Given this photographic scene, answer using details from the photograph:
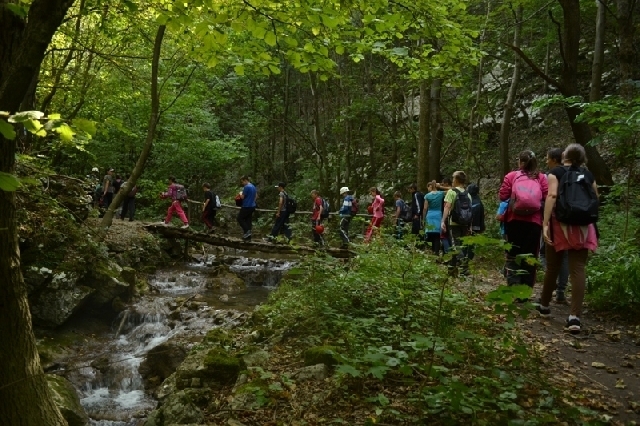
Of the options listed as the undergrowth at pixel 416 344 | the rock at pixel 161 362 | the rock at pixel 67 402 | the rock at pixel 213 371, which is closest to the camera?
the undergrowth at pixel 416 344

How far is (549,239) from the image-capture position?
5305mm

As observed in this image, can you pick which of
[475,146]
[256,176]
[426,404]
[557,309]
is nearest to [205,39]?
[426,404]

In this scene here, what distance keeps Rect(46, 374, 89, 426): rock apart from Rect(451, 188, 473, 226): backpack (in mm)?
6327

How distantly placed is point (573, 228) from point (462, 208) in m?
3.12

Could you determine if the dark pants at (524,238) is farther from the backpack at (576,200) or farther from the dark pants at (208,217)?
the dark pants at (208,217)

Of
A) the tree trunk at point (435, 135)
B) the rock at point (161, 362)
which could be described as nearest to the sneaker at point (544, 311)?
the rock at point (161, 362)

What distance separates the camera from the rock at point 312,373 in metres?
4.16

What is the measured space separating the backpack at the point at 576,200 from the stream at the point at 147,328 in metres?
4.94

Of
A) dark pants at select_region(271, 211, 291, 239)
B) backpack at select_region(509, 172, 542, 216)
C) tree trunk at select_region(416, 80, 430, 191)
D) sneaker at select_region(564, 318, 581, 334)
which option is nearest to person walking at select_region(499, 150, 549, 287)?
backpack at select_region(509, 172, 542, 216)

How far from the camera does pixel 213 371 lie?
15.7ft

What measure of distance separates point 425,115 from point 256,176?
18.9 m

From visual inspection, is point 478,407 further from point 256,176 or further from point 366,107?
point 256,176

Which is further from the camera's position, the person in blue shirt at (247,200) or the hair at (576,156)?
the person in blue shirt at (247,200)

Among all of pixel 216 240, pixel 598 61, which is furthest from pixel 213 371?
pixel 598 61
